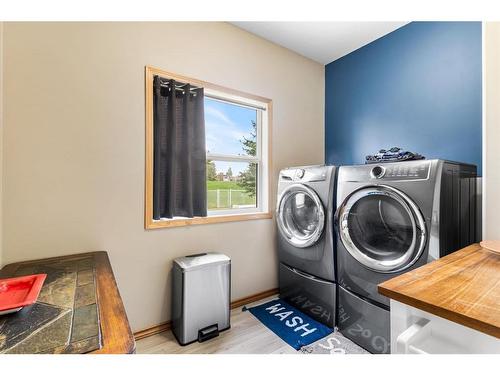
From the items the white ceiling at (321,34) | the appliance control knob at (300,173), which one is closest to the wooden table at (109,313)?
the appliance control knob at (300,173)

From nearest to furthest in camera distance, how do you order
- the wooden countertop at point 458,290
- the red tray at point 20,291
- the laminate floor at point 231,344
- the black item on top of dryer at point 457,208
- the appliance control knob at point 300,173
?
the wooden countertop at point 458,290, the red tray at point 20,291, the black item on top of dryer at point 457,208, the laminate floor at point 231,344, the appliance control knob at point 300,173

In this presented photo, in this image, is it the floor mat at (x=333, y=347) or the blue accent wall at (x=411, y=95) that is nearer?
the floor mat at (x=333, y=347)

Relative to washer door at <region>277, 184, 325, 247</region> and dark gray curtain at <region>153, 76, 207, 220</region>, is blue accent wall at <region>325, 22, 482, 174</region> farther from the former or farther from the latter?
dark gray curtain at <region>153, 76, 207, 220</region>

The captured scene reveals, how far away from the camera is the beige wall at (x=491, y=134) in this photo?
1313 mm

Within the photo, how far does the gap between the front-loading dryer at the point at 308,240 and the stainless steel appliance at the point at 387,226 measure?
0.10m

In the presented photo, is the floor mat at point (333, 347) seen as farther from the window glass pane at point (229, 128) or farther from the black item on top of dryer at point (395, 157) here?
the window glass pane at point (229, 128)

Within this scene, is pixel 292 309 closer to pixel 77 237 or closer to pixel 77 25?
pixel 77 237

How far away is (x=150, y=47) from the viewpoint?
5.93 ft

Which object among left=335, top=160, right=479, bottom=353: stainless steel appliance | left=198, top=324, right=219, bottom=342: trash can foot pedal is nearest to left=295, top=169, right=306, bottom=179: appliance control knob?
left=335, top=160, right=479, bottom=353: stainless steel appliance

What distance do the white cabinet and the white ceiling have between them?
2.41 metres

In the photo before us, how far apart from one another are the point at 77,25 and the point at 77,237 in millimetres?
1410

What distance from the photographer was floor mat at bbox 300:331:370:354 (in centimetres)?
162

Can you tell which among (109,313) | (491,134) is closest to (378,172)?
(491,134)
